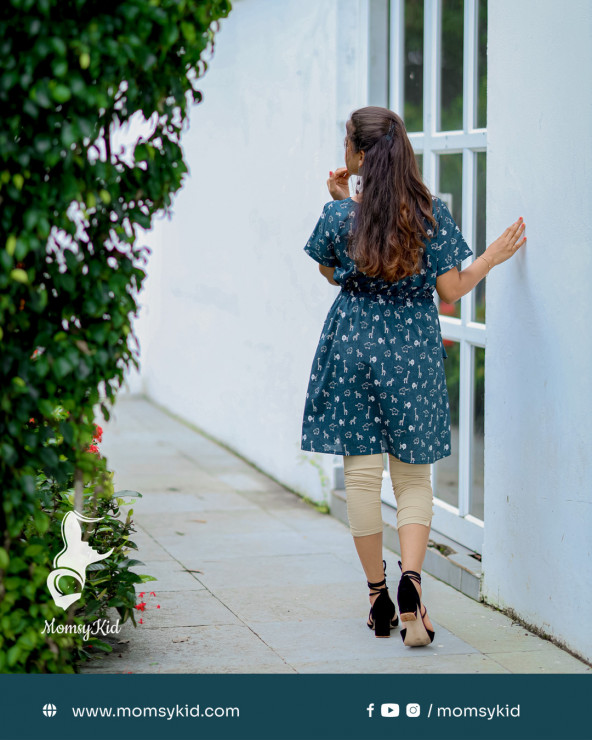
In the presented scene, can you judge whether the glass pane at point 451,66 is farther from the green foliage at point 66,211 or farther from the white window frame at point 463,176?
the green foliage at point 66,211

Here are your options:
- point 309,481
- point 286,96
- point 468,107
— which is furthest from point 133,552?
point 286,96

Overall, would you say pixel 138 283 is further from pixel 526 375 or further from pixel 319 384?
pixel 526 375

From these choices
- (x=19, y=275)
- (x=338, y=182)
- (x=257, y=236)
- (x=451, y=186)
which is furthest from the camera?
(x=257, y=236)

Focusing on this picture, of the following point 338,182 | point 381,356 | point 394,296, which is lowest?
point 381,356

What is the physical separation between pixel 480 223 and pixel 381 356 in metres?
1.10

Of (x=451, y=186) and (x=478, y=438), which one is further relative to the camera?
(x=451, y=186)

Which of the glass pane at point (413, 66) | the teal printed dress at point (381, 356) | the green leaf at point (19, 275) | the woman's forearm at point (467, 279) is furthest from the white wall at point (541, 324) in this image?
the green leaf at point (19, 275)

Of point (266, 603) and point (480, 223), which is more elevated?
point (480, 223)

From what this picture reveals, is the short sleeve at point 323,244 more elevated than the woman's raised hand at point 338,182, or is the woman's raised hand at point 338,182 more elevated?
the woman's raised hand at point 338,182

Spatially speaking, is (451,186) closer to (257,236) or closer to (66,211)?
(257,236)

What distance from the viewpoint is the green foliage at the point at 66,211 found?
2531 millimetres

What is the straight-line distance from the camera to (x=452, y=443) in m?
4.66

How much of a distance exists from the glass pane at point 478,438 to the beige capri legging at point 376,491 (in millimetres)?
800
